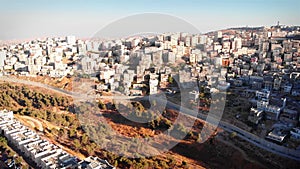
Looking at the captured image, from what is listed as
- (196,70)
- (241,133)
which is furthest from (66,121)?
(196,70)

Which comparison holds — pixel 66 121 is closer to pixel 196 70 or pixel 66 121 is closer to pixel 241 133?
pixel 241 133

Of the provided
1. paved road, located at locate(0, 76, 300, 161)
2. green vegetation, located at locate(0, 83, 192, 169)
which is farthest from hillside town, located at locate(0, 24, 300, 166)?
green vegetation, located at locate(0, 83, 192, 169)

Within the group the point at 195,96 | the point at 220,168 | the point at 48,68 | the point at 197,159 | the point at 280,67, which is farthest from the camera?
the point at 48,68

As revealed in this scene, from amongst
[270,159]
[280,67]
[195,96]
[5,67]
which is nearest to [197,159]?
[270,159]

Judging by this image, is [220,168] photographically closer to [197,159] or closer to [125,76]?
[197,159]

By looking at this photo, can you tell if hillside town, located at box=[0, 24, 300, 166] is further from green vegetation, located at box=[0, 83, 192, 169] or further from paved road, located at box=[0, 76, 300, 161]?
green vegetation, located at box=[0, 83, 192, 169]

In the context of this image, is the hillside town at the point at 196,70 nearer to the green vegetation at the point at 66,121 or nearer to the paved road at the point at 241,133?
the paved road at the point at 241,133

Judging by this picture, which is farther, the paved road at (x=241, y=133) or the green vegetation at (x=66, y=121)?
the paved road at (x=241, y=133)

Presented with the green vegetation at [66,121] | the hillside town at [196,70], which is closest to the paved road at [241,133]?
the hillside town at [196,70]
